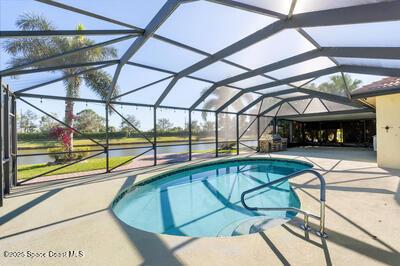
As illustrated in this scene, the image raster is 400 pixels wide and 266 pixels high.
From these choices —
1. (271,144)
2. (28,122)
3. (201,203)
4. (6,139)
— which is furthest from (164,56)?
(28,122)

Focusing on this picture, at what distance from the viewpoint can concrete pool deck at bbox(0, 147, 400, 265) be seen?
2195 mm

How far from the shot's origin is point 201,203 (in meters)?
5.62

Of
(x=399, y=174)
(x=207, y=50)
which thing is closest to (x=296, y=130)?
(x=399, y=174)

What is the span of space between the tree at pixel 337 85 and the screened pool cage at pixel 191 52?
6 centimetres

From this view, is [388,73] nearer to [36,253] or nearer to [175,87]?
[175,87]

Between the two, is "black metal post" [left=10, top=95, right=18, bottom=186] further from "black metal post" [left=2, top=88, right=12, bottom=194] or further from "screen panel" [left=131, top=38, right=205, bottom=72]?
"screen panel" [left=131, top=38, right=205, bottom=72]

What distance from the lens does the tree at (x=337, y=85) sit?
792 centimetres

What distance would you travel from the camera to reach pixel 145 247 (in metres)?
2.43

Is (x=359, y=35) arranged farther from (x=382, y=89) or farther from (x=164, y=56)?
(x=164, y=56)

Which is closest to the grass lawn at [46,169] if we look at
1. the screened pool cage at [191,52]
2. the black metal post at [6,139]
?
the screened pool cage at [191,52]

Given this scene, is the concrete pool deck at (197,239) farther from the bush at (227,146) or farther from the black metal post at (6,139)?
the bush at (227,146)

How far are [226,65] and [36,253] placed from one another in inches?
235

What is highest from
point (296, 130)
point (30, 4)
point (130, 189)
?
point (30, 4)

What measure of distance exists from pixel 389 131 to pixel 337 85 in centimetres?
276
